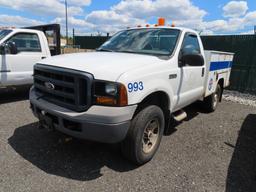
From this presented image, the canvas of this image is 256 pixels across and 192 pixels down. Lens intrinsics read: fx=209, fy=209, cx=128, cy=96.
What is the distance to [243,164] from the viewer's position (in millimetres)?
3281

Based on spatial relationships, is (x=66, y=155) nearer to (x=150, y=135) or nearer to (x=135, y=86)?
(x=150, y=135)

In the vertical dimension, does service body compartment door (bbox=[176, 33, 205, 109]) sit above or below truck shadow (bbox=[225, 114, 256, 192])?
above

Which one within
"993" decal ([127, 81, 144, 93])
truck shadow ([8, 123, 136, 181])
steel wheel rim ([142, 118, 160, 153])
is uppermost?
"993" decal ([127, 81, 144, 93])

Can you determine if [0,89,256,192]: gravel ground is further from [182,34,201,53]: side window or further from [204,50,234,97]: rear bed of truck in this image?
[182,34,201,53]: side window

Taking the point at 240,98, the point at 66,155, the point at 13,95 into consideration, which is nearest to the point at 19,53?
the point at 13,95

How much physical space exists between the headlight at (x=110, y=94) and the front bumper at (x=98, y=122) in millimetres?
64

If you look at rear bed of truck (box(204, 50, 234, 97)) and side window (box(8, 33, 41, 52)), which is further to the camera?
side window (box(8, 33, 41, 52))

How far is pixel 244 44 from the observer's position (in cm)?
848

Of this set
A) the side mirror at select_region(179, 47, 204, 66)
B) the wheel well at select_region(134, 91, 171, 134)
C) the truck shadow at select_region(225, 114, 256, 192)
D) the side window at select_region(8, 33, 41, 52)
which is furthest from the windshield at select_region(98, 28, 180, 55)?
the side window at select_region(8, 33, 41, 52)

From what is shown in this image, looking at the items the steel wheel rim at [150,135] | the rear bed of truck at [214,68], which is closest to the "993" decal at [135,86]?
the steel wheel rim at [150,135]

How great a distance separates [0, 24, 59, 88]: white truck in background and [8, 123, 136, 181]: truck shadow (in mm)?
2399

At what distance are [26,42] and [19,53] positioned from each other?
1.53ft

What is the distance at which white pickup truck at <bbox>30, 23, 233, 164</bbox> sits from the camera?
2393 millimetres

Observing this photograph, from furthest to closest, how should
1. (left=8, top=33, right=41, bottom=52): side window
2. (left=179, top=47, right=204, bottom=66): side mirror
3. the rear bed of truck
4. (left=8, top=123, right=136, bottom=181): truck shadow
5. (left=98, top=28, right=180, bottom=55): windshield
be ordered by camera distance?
(left=8, top=33, right=41, bottom=52): side window, the rear bed of truck, (left=98, top=28, right=180, bottom=55): windshield, (left=179, top=47, right=204, bottom=66): side mirror, (left=8, top=123, right=136, bottom=181): truck shadow
